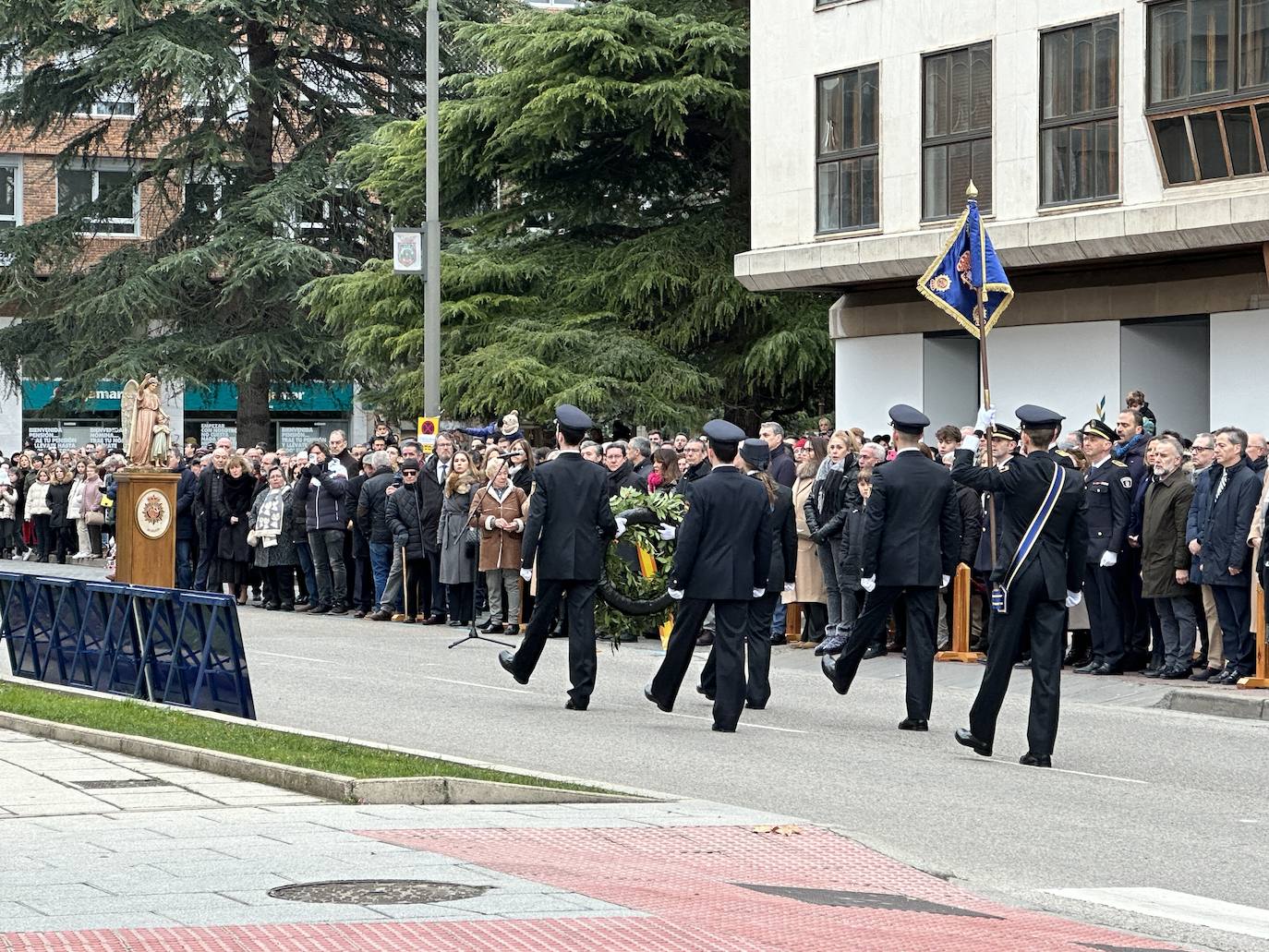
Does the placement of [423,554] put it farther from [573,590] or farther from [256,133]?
[256,133]

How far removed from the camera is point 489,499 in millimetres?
21656

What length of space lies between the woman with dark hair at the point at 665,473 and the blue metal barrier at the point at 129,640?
22.5 feet

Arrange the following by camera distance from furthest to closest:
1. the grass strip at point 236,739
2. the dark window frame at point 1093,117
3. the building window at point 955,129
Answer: the building window at point 955,129, the dark window frame at point 1093,117, the grass strip at point 236,739

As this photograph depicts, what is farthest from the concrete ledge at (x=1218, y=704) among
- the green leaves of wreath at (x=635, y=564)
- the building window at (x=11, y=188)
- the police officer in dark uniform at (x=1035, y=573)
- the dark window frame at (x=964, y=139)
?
the building window at (x=11, y=188)

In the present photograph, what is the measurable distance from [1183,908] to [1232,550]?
844cm

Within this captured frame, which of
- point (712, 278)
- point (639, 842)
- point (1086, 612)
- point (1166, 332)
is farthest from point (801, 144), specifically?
point (639, 842)

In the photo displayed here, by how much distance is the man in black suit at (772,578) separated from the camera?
13.9 meters

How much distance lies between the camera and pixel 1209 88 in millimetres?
24594

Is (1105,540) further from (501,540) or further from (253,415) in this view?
(253,415)

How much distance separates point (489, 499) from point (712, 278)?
12.5m

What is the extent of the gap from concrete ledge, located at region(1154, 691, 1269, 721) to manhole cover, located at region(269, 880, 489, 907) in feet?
29.1

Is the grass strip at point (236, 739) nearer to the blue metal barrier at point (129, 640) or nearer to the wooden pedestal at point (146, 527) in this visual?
the blue metal barrier at point (129, 640)

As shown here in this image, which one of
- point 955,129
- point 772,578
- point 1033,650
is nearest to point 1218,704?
point 1033,650

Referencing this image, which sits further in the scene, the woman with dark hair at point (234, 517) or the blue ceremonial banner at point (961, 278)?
the woman with dark hair at point (234, 517)
